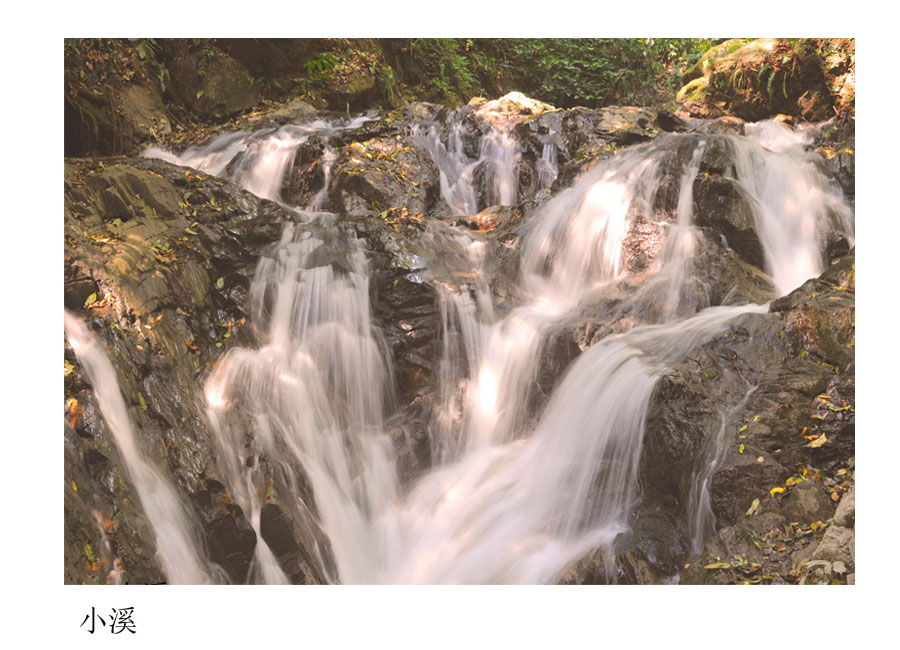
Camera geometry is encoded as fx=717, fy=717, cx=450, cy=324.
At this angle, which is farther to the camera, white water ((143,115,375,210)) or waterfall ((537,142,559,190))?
waterfall ((537,142,559,190))

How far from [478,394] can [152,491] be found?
5.75ft

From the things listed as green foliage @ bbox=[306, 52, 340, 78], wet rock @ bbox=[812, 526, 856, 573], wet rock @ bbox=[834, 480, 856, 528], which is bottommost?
wet rock @ bbox=[812, 526, 856, 573]

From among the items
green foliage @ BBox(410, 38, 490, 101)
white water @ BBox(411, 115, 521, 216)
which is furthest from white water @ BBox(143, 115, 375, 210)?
green foliage @ BBox(410, 38, 490, 101)

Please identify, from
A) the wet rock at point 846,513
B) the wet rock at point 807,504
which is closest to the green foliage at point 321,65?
the wet rock at point 807,504

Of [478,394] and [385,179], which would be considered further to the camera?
[385,179]

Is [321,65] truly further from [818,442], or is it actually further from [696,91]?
[818,442]

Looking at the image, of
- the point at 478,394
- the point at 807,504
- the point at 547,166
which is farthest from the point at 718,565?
the point at 547,166

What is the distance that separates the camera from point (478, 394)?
3986 mm

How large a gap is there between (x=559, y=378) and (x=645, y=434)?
706mm

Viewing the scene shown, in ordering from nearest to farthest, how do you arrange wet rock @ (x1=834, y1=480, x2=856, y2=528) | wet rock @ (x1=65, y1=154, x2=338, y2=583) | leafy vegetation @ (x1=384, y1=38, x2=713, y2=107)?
wet rock @ (x1=834, y1=480, x2=856, y2=528) < wet rock @ (x1=65, y1=154, x2=338, y2=583) < leafy vegetation @ (x1=384, y1=38, x2=713, y2=107)

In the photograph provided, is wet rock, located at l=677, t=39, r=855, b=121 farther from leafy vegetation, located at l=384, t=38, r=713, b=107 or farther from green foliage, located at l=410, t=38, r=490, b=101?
green foliage, located at l=410, t=38, r=490, b=101

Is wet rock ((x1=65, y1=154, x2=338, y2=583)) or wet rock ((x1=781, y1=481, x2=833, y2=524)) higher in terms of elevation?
wet rock ((x1=65, y1=154, x2=338, y2=583))

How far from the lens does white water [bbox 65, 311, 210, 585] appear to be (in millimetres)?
2896
